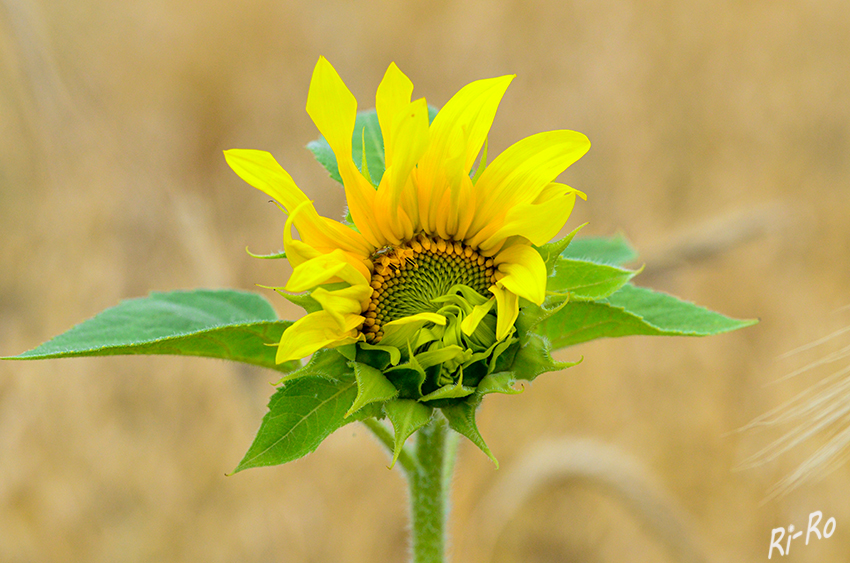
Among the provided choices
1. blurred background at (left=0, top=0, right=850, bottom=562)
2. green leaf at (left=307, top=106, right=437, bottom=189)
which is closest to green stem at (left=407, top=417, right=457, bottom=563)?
green leaf at (left=307, top=106, right=437, bottom=189)

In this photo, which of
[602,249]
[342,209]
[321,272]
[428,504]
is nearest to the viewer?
[321,272]

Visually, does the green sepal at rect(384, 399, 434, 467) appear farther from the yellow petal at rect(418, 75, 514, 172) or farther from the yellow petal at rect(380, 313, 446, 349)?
the yellow petal at rect(418, 75, 514, 172)

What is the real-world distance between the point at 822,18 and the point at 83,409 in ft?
6.78

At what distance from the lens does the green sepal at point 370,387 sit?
1.29 ft

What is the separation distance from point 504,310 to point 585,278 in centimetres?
9

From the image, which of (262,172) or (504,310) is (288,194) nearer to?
(262,172)

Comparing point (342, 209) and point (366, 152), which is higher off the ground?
point (342, 209)

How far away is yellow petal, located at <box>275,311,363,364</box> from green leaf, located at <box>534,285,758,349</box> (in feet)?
0.45

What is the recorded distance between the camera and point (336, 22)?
1.64 m

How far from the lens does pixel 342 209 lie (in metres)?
1.72

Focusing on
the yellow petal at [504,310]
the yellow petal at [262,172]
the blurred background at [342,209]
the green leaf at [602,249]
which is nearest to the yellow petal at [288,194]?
the yellow petal at [262,172]

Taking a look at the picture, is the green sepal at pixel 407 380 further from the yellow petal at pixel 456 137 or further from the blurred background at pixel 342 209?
the blurred background at pixel 342 209

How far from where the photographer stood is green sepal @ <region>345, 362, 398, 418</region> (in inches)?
15.5

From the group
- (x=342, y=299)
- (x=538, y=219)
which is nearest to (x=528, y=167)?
(x=538, y=219)
